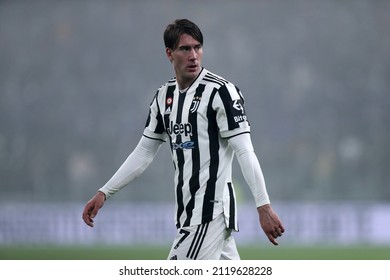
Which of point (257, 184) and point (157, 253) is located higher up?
point (257, 184)

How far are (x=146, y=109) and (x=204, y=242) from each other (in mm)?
16487

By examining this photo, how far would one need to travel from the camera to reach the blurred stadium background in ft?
58.3

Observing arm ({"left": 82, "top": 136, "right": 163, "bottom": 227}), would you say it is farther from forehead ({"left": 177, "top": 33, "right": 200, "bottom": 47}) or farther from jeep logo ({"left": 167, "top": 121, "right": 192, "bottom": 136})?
forehead ({"left": 177, "top": 33, "right": 200, "bottom": 47})

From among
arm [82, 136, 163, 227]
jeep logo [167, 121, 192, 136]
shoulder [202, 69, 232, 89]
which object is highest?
shoulder [202, 69, 232, 89]

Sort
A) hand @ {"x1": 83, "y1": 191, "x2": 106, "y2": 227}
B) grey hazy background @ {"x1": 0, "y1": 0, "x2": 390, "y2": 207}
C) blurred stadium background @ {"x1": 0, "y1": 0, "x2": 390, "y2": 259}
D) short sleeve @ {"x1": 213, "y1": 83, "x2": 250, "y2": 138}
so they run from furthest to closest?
grey hazy background @ {"x1": 0, "y1": 0, "x2": 390, "y2": 207}, blurred stadium background @ {"x1": 0, "y1": 0, "x2": 390, "y2": 259}, hand @ {"x1": 83, "y1": 191, "x2": 106, "y2": 227}, short sleeve @ {"x1": 213, "y1": 83, "x2": 250, "y2": 138}

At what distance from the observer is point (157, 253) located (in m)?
14.6

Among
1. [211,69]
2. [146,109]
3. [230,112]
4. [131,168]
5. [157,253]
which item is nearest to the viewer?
[230,112]

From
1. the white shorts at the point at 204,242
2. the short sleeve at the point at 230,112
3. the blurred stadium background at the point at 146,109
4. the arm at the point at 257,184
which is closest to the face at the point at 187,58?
the short sleeve at the point at 230,112

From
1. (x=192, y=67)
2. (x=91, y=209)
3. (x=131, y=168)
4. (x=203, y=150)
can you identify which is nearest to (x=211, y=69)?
(x=131, y=168)

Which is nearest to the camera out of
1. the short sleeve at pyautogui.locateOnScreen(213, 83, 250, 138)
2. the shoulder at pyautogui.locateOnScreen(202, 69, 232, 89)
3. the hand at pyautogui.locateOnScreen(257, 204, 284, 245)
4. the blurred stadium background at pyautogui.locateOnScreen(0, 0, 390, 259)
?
the hand at pyautogui.locateOnScreen(257, 204, 284, 245)

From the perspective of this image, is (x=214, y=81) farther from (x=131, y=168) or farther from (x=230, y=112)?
(x=131, y=168)

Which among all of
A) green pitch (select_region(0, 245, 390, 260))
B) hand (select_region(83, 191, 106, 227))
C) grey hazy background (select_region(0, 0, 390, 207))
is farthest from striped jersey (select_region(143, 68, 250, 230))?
grey hazy background (select_region(0, 0, 390, 207))
